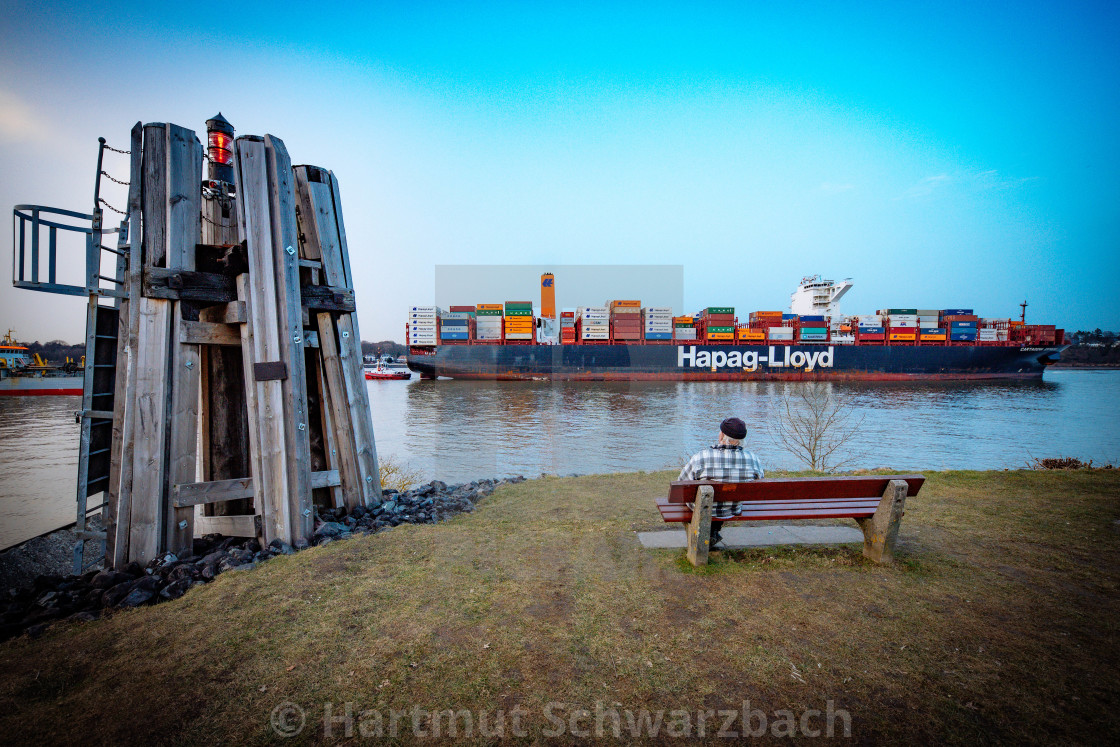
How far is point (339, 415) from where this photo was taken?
466 centimetres

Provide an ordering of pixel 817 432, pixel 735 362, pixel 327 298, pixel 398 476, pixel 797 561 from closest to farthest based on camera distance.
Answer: pixel 797 561 < pixel 327 298 < pixel 817 432 < pixel 398 476 < pixel 735 362

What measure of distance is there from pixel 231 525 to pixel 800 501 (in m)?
4.65

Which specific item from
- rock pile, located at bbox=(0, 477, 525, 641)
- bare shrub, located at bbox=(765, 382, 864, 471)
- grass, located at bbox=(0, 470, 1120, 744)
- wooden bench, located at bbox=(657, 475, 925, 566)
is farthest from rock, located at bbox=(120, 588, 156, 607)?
bare shrub, located at bbox=(765, 382, 864, 471)

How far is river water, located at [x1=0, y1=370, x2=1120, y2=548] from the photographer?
30.4 ft

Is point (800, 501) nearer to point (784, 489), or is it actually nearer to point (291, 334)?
point (784, 489)

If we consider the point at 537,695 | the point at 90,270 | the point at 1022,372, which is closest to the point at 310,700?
the point at 537,695

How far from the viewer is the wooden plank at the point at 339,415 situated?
4641mm

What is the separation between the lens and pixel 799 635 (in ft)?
8.36

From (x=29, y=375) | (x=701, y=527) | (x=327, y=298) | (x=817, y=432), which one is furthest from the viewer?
(x=29, y=375)

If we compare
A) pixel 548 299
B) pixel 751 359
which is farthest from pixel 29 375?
pixel 751 359

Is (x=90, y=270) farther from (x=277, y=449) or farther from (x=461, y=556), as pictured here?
(x=461, y=556)

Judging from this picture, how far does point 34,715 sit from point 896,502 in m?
4.87

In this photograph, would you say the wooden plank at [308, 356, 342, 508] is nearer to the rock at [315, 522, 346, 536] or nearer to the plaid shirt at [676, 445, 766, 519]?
the rock at [315, 522, 346, 536]

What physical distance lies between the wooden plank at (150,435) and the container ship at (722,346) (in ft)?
120
